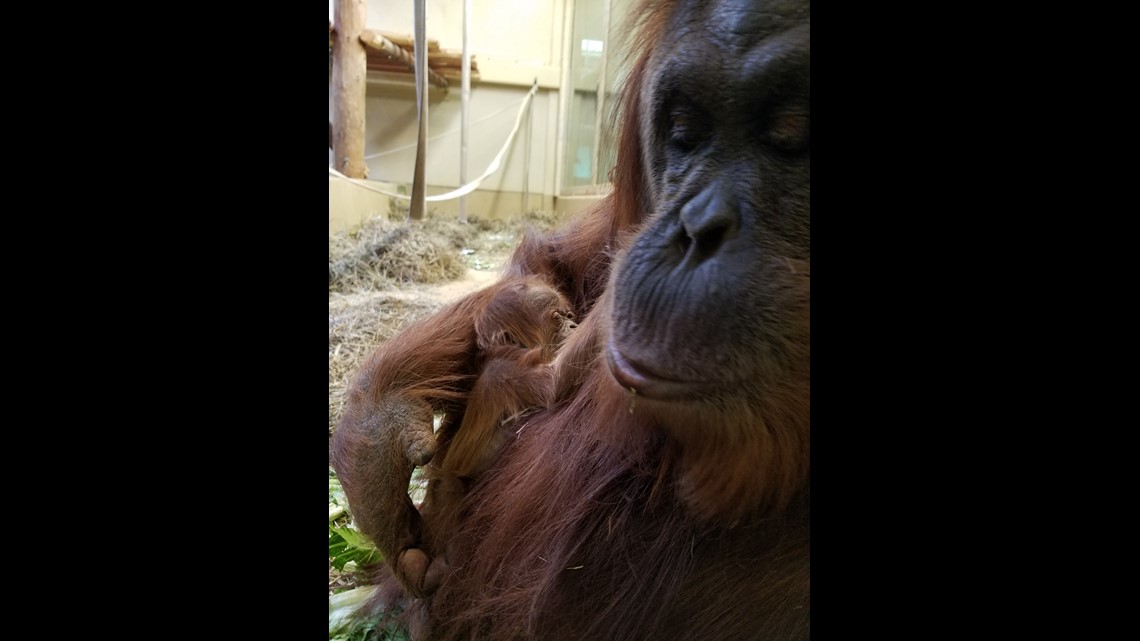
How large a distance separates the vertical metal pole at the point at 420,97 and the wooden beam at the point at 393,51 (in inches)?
3.8

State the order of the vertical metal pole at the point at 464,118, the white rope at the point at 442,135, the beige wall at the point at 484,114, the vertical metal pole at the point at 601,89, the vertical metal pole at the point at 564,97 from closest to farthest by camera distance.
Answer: the vertical metal pole at the point at 601,89, the vertical metal pole at the point at 564,97, the beige wall at the point at 484,114, the vertical metal pole at the point at 464,118, the white rope at the point at 442,135

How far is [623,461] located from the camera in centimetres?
126

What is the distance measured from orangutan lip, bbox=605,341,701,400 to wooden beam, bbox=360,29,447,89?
223cm

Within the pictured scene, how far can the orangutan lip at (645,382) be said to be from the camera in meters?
0.90

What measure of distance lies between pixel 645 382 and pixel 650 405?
4cm

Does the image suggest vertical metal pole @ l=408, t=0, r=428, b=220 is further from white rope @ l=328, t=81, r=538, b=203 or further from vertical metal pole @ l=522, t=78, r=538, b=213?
vertical metal pole @ l=522, t=78, r=538, b=213

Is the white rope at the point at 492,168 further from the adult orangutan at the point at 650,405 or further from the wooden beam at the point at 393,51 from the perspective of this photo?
the adult orangutan at the point at 650,405

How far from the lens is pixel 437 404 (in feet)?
5.65

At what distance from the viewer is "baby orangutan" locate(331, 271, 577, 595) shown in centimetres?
161

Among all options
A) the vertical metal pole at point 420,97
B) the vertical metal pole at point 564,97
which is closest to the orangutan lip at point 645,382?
the vertical metal pole at point 564,97
